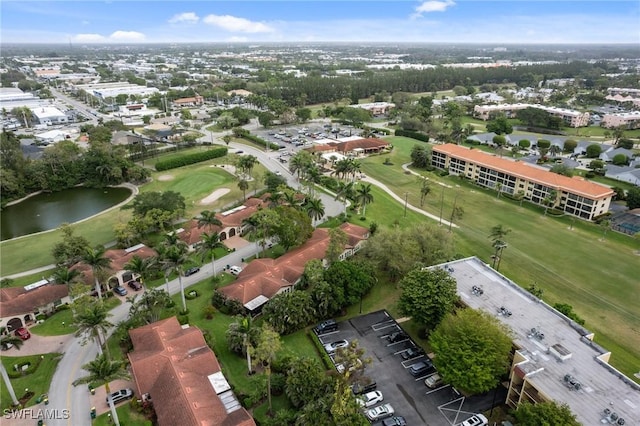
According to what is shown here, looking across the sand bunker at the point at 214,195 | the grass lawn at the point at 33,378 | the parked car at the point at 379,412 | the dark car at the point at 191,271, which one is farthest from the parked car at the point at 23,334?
the sand bunker at the point at 214,195

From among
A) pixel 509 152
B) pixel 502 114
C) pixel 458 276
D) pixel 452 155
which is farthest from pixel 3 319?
pixel 502 114

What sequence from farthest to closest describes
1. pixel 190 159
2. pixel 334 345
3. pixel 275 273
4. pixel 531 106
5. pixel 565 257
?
pixel 531 106, pixel 190 159, pixel 565 257, pixel 275 273, pixel 334 345

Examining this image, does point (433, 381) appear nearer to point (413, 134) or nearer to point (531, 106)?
point (413, 134)

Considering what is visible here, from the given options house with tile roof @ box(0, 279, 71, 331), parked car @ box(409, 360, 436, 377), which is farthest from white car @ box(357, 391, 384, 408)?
house with tile roof @ box(0, 279, 71, 331)

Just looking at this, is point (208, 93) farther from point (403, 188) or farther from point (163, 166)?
point (403, 188)

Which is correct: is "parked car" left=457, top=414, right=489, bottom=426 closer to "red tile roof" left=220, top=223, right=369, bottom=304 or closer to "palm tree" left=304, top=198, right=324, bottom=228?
"red tile roof" left=220, top=223, right=369, bottom=304

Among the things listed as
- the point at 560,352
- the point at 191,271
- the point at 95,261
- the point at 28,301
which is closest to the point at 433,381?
the point at 560,352
